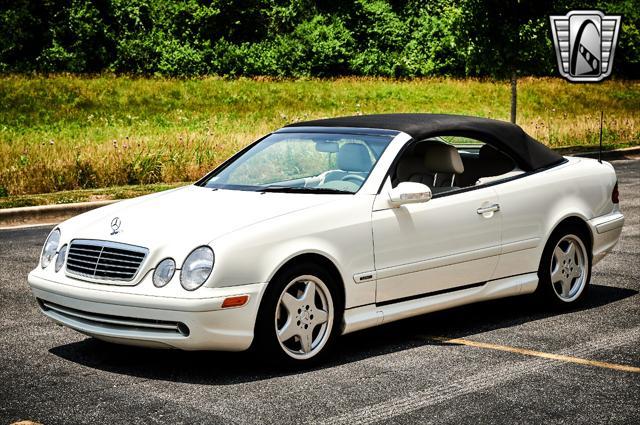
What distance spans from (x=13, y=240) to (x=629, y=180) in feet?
36.3

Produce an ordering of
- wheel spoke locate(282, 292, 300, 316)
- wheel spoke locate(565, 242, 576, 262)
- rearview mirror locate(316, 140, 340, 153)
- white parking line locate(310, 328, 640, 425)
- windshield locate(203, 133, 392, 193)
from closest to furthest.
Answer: white parking line locate(310, 328, 640, 425) → wheel spoke locate(282, 292, 300, 316) → windshield locate(203, 133, 392, 193) → rearview mirror locate(316, 140, 340, 153) → wheel spoke locate(565, 242, 576, 262)

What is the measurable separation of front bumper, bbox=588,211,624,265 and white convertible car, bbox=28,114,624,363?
12mm

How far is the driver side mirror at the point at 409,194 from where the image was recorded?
654 cm

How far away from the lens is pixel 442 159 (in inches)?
291

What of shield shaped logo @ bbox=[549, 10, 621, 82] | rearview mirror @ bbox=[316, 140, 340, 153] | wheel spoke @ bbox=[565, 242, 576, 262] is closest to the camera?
rearview mirror @ bbox=[316, 140, 340, 153]

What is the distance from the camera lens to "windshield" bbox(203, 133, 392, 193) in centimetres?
680

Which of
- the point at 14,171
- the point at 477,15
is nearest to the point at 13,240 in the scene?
the point at 14,171

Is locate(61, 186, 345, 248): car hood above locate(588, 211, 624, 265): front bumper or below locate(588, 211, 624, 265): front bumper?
above

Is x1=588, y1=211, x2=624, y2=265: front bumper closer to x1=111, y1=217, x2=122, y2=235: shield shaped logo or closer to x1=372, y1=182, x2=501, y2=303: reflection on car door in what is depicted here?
x1=372, y1=182, x2=501, y2=303: reflection on car door

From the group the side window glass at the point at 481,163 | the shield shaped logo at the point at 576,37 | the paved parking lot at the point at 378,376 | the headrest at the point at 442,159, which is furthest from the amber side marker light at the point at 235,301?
the shield shaped logo at the point at 576,37

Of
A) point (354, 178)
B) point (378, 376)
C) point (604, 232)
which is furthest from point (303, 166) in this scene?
point (604, 232)

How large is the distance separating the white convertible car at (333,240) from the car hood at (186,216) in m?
0.02

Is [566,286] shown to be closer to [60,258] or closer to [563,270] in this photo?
[563,270]

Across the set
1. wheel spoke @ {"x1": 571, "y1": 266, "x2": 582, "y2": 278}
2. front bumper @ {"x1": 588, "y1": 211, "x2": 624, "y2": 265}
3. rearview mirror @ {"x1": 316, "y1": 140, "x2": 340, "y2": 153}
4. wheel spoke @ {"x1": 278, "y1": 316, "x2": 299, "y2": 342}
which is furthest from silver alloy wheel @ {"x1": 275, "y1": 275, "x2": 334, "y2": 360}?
front bumper @ {"x1": 588, "y1": 211, "x2": 624, "y2": 265}
